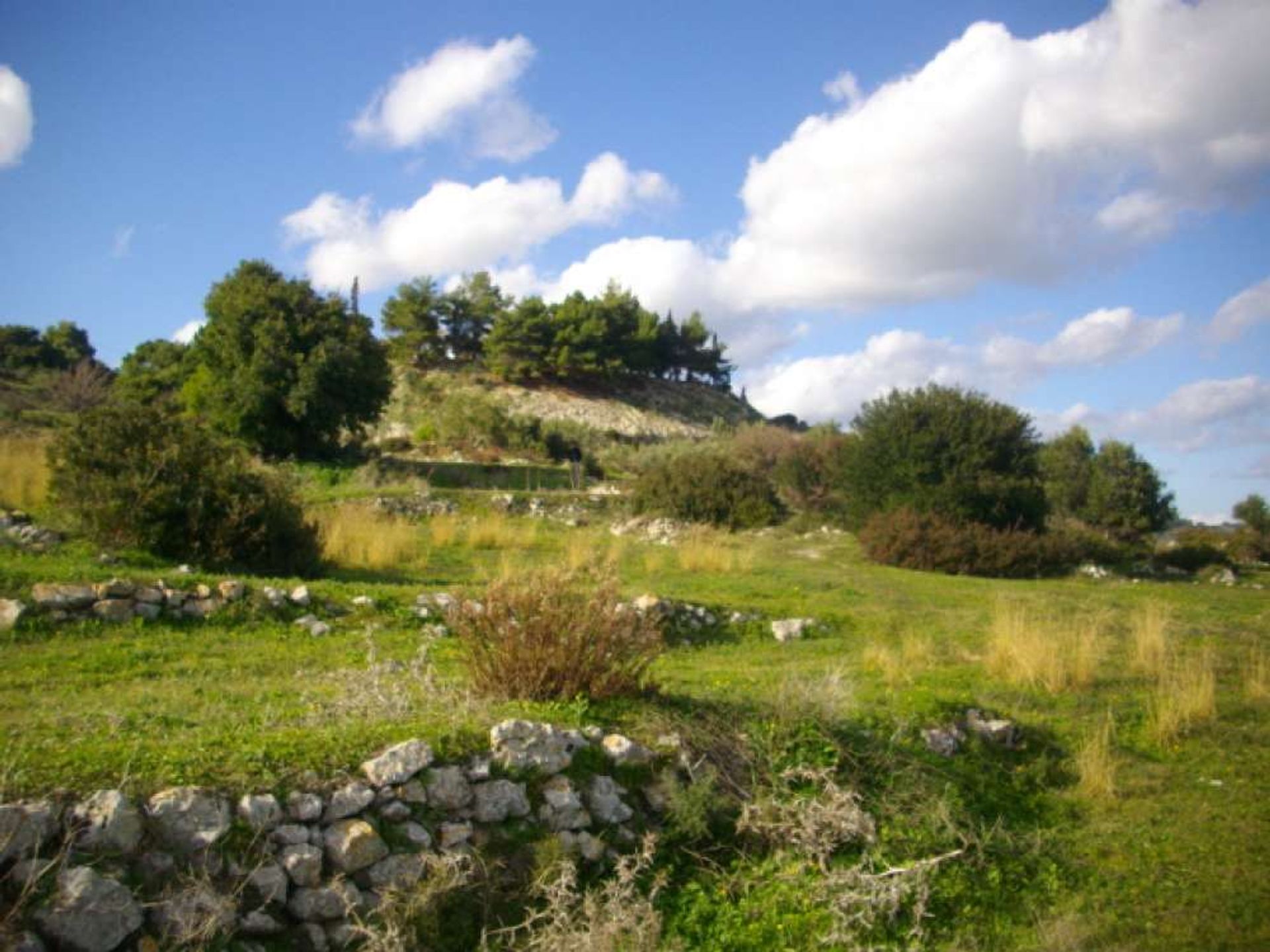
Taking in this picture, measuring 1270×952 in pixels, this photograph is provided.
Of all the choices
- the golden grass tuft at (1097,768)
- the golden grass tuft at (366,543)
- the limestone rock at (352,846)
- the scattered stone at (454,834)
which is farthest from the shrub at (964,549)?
the limestone rock at (352,846)

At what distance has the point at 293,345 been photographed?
2811 cm

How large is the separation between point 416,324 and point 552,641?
51.4m

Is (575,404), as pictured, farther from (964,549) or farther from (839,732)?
(839,732)

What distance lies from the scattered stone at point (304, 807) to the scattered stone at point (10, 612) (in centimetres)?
560

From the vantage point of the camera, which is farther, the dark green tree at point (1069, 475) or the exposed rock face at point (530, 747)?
the dark green tree at point (1069, 475)

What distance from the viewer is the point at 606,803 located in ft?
18.2

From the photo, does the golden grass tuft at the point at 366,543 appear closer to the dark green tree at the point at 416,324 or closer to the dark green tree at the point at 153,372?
the dark green tree at the point at 153,372

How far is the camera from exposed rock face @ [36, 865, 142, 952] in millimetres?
3717

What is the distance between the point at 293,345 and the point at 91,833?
25942 millimetres

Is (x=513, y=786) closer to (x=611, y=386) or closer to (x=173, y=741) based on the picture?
(x=173, y=741)

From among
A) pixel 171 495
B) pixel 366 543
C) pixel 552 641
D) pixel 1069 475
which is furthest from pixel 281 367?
pixel 1069 475

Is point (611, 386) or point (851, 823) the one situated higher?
point (611, 386)

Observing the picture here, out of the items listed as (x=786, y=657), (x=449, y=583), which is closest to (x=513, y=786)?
(x=786, y=657)

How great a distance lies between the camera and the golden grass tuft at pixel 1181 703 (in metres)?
8.50
